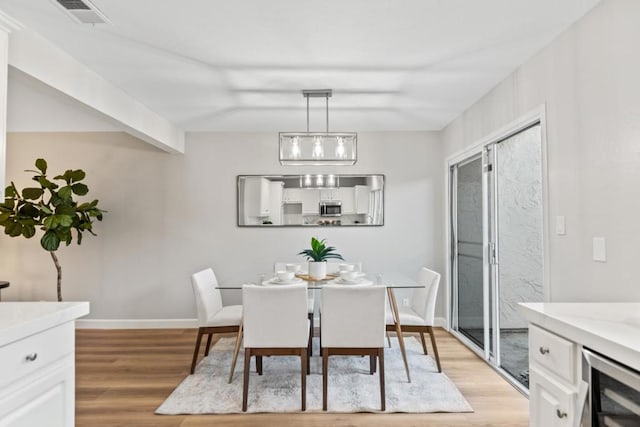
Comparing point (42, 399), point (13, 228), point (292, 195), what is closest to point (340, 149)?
point (292, 195)

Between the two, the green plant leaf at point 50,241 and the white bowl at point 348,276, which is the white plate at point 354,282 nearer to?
the white bowl at point 348,276

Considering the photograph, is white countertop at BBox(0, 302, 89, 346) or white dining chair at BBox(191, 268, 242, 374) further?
white dining chair at BBox(191, 268, 242, 374)

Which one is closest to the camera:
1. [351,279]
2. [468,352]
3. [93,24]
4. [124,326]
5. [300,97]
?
[93,24]

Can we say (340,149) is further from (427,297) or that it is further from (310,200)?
(310,200)

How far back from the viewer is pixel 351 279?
3359 mm

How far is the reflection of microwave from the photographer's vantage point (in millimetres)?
4996

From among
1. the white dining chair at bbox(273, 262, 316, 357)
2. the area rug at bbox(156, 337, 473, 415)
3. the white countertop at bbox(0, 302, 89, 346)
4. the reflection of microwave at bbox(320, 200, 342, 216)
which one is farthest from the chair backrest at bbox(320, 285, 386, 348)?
the reflection of microwave at bbox(320, 200, 342, 216)

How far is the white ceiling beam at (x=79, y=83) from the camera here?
2.38 meters

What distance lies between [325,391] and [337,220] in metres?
2.53

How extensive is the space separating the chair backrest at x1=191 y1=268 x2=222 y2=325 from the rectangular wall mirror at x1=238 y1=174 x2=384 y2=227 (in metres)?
1.34

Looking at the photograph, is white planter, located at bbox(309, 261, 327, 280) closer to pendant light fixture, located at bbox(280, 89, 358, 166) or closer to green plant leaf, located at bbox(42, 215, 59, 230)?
pendant light fixture, located at bbox(280, 89, 358, 166)

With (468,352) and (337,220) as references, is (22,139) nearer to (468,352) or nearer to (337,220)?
(337,220)

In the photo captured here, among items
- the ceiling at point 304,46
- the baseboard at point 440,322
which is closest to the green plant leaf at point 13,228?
the ceiling at point 304,46

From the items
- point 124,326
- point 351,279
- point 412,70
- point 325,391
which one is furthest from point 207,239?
point 412,70
